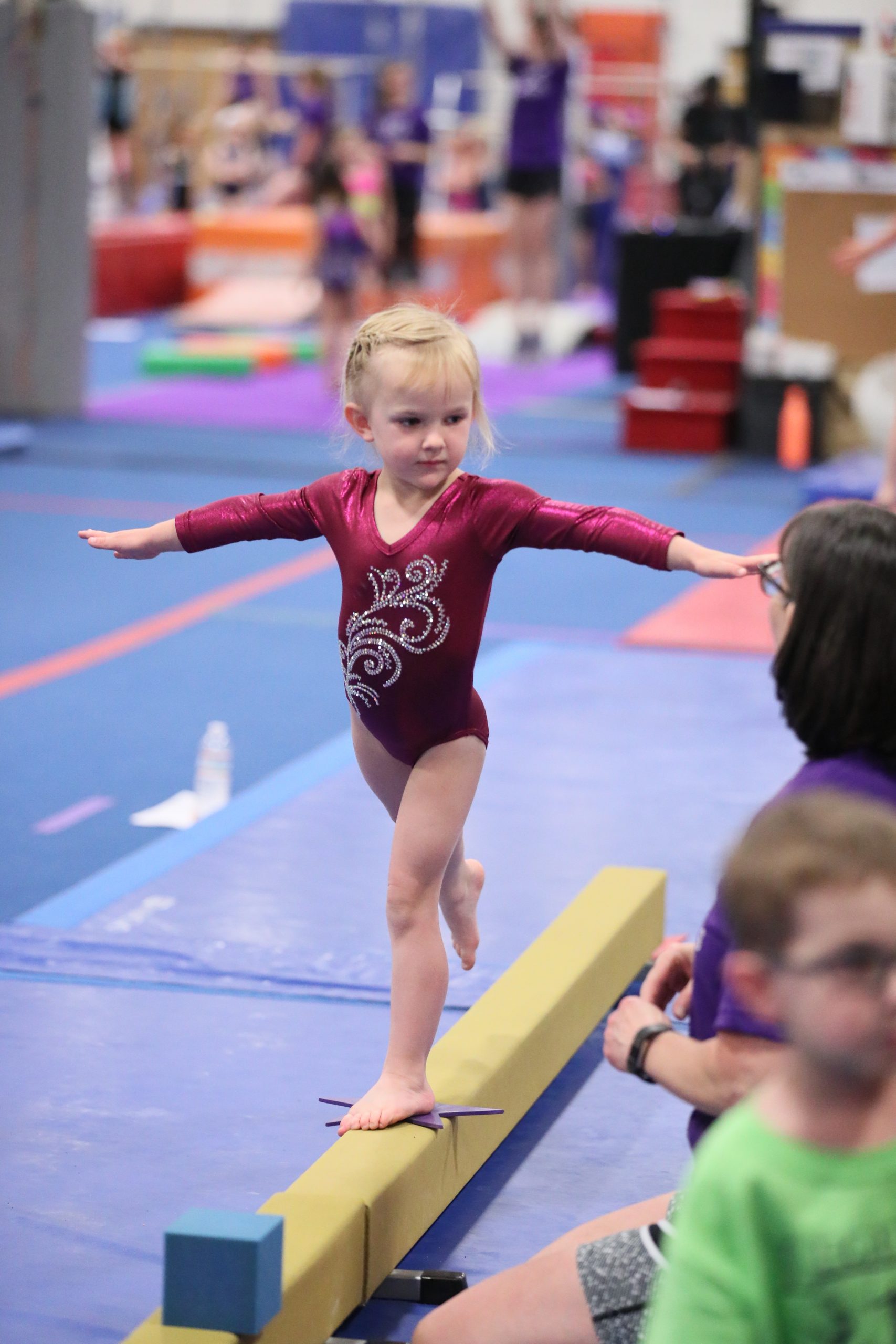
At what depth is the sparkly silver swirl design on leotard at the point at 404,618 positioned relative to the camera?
2477 millimetres

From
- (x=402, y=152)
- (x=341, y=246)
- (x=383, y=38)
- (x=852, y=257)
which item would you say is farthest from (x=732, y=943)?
(x=383, y=38)

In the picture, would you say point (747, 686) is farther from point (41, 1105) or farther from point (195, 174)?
point (195, 174)

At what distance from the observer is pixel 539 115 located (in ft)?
41.5

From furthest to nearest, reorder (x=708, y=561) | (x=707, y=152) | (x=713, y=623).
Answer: (x=707, y=152)
(x=713, y=623)
(x=708, y=561)

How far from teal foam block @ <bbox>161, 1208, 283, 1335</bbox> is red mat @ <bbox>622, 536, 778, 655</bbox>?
4.09 meters

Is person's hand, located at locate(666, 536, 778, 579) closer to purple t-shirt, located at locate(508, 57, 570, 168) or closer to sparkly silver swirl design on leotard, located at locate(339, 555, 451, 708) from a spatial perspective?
sparkly silver swirl design on leotard, located at locate(339, 555, 451, 708)

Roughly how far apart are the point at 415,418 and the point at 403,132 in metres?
11.9

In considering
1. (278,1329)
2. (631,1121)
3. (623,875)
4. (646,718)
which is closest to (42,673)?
(646,718)

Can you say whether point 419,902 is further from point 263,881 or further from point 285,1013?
point 263,881

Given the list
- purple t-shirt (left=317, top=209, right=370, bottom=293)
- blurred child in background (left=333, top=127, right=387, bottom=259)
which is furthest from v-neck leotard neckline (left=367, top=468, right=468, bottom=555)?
blurred child in background (left=333, top=127, right=387, bottom=259)

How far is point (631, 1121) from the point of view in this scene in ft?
9.77

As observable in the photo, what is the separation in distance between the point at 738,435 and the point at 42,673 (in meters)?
5.79

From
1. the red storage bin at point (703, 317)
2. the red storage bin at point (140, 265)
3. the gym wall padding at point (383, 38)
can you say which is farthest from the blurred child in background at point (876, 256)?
the gym wall padding at point (383, 38)

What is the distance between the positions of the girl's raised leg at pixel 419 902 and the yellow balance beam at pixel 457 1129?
0.07 meters
